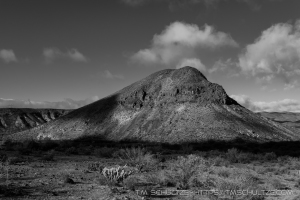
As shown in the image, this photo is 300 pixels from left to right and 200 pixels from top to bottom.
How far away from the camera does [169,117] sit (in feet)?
229

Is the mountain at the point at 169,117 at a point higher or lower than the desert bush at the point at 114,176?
higher

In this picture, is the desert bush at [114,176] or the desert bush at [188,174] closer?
the desert bush at [114,176]

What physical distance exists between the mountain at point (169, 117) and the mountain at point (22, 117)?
46.0 m

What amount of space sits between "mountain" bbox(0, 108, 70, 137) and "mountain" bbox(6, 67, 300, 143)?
46.0m

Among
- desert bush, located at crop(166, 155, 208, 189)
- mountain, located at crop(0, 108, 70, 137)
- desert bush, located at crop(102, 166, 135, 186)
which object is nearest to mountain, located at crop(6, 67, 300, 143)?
desert bush, located at crop(166, 155, 208, 189)

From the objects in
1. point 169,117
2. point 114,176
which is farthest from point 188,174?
point 169,117

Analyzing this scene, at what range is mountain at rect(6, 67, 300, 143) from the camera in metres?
60.5

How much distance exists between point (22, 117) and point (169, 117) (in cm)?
9661

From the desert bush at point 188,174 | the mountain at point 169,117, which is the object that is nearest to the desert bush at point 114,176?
the desert bush at point 188,174

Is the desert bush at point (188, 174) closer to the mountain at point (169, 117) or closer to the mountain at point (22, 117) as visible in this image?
the mountain at point (169, 117)

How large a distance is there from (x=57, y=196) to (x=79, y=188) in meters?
1.58

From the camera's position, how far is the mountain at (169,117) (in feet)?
198

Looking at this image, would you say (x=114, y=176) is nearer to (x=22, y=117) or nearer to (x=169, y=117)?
(x=169, y=117)

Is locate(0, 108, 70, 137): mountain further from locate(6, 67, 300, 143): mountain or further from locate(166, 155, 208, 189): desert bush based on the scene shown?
locate(166, 155, 208, 189): desert bush
